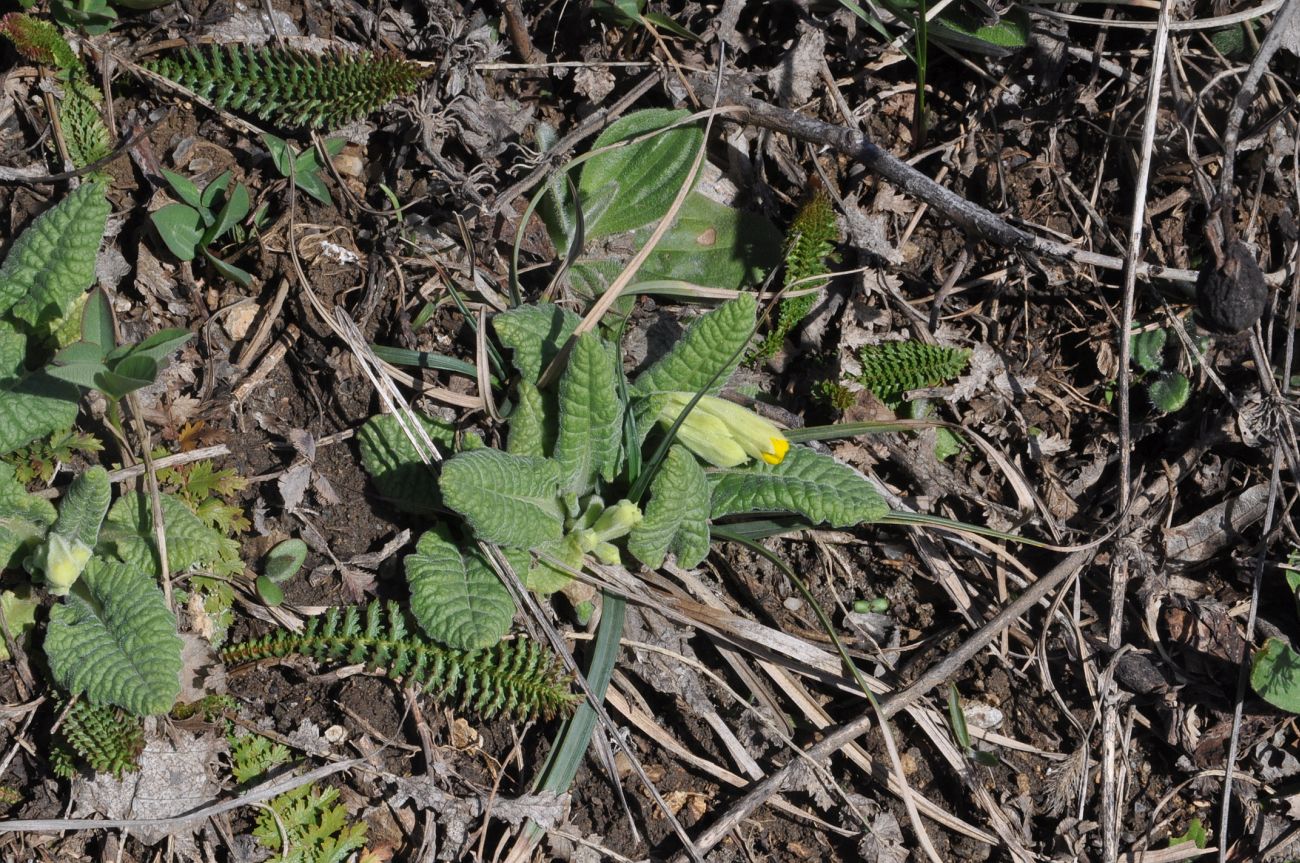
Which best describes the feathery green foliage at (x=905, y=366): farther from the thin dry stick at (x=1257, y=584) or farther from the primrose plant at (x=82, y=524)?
the primrose plant at (x=82, y=524)

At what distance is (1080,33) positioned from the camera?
11.7ft

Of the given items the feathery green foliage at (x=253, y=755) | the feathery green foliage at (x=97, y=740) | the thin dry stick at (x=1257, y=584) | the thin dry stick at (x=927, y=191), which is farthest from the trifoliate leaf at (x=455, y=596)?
the thin dry stick at (x=1257, y=584)

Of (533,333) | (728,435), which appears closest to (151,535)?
(533,333)

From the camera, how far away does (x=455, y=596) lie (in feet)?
8.73

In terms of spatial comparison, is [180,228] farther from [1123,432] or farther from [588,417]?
[1123,432]

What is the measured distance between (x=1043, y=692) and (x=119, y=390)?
2.75 m

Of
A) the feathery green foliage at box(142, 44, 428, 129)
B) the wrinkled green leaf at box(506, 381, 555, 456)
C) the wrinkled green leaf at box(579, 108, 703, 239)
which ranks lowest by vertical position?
the wrinkled green leaf at box(506, 381, 555, 456)

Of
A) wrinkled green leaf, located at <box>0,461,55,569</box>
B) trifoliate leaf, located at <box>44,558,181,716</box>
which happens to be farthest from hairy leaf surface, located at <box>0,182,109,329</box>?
trifoliate leaf, located at <box>44,558,181,716</box>

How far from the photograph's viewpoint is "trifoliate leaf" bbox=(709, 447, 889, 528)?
2.79 m

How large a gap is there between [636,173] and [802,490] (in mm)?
1221

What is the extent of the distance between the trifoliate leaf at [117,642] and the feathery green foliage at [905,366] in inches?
84.0

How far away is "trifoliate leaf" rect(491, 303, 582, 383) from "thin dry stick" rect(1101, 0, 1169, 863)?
1.67 metres

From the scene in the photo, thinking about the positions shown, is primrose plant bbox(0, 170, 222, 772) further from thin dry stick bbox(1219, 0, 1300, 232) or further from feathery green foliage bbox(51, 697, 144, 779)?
thin dry stick bbox(1219, 0, 1300, 232)

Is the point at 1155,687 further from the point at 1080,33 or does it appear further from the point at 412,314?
the point at 412,314
